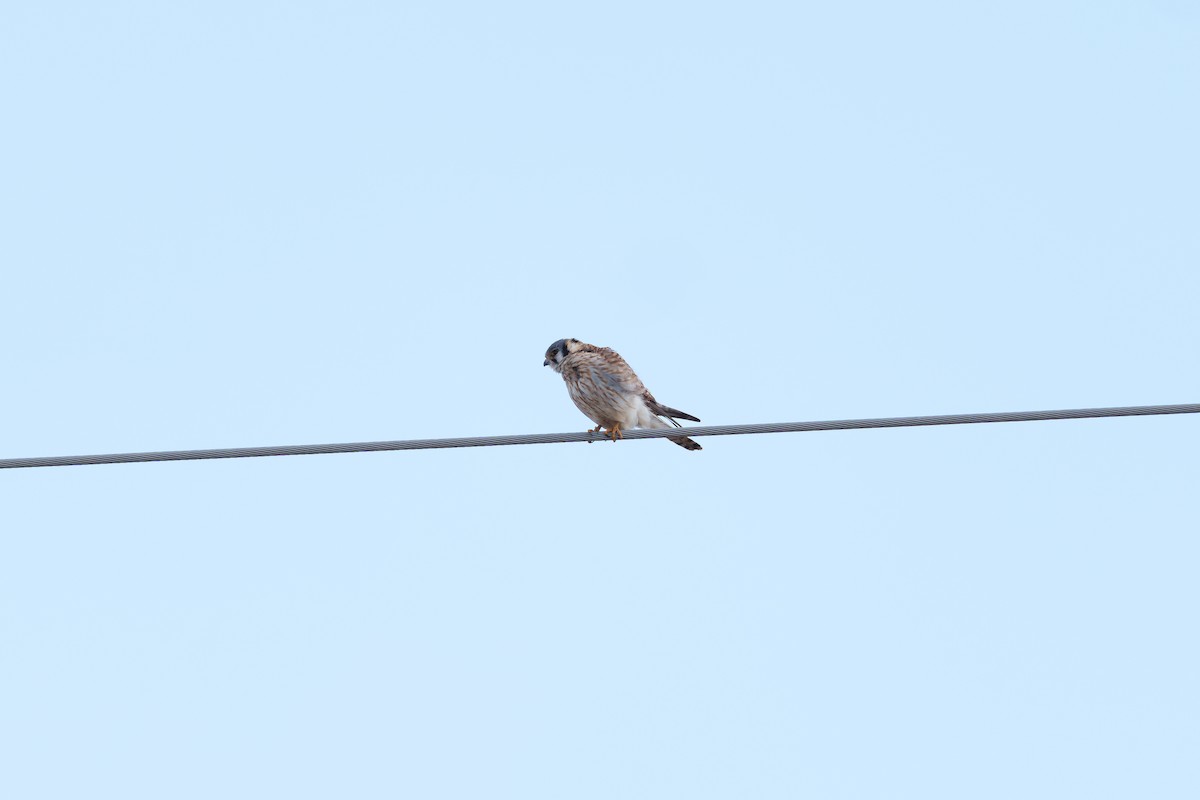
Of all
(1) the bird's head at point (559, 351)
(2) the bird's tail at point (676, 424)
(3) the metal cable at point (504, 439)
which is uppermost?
(1) the bird's head at point (559, 351)

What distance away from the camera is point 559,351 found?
11266 mm

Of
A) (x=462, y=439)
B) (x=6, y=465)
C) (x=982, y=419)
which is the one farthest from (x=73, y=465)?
(x=982, y=419)

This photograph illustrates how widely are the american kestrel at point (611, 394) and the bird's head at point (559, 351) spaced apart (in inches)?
5.4

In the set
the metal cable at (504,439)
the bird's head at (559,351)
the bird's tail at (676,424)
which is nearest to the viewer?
Result: the metal cable at (504,439)

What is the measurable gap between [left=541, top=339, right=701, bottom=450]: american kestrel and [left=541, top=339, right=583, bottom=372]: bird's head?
5.4 inches

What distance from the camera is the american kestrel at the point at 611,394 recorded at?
10.5 metres

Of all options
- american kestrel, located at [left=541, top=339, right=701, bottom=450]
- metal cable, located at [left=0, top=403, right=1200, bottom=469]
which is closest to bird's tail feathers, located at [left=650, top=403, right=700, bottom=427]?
american kestrel, located at [left=541, top=339, right=701, bottom=450]

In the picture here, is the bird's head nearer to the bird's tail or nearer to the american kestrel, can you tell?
the american kestrel

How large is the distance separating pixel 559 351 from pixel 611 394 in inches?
35.9

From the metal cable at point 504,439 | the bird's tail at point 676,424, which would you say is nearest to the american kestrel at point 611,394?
the bird's tail at point 676,424

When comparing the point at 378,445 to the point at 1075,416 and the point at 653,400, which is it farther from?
the point at 653,400

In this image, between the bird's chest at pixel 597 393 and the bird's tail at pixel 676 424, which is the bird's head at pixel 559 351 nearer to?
the bird's chest at pixel 597 393

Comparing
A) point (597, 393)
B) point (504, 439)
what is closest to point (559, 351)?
point (597, 393)

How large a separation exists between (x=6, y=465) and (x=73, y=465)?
0.85 feet
